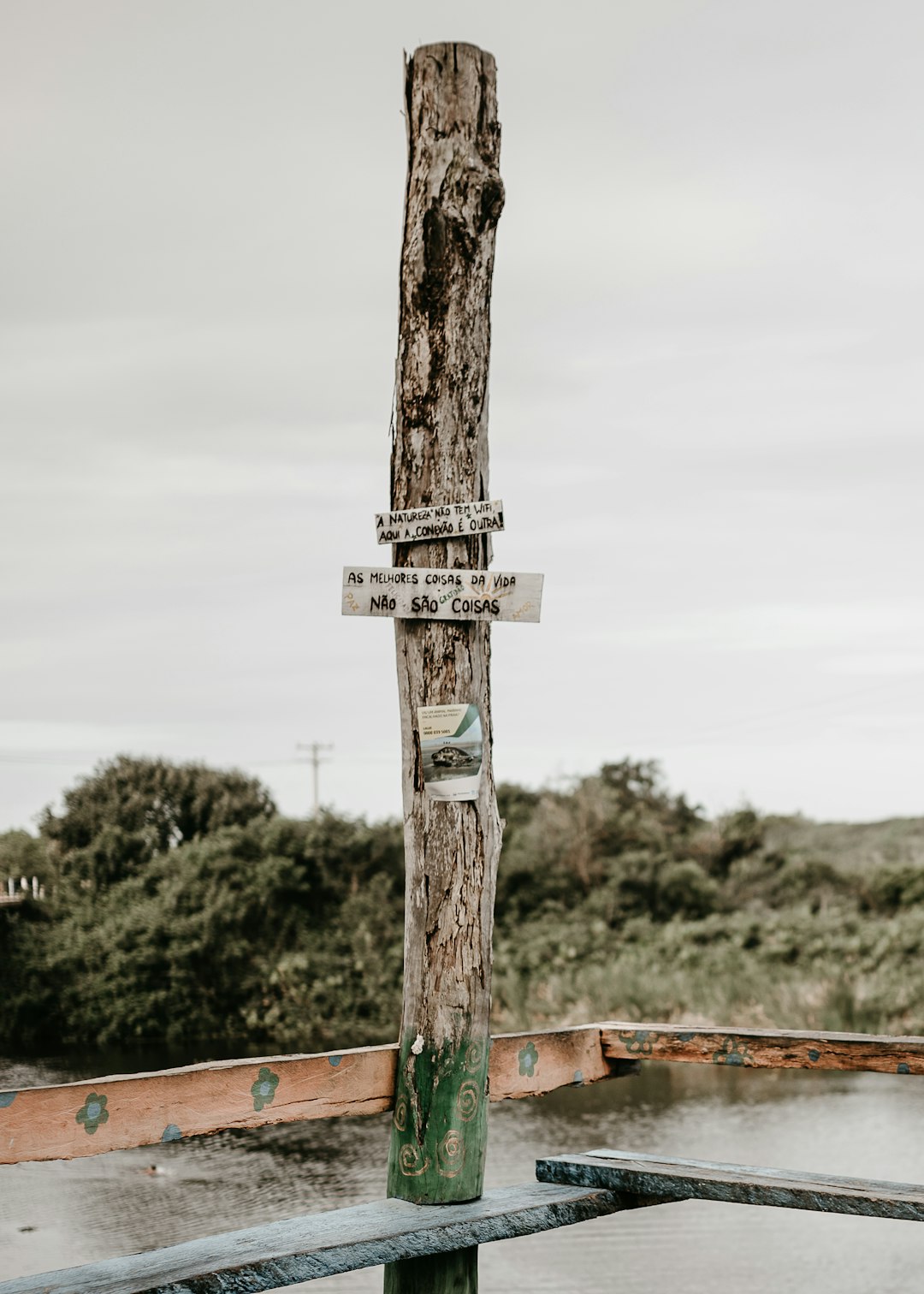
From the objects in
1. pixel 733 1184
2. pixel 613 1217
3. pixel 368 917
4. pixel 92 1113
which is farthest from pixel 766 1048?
pixel 368 917

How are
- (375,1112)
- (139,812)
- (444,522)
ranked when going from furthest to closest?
(139,812) < (444,522) < (375,1112)

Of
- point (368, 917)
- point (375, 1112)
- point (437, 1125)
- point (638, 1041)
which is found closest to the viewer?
point (375, 1112)

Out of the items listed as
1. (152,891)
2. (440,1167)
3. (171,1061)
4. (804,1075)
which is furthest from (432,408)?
(152,891)

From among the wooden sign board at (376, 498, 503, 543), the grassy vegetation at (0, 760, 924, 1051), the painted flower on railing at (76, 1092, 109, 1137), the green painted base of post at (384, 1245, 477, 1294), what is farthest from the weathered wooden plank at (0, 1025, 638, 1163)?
the grassy vegetation at (0, 760, 924, 1051)

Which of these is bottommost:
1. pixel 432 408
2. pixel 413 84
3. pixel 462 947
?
pixel 462 947

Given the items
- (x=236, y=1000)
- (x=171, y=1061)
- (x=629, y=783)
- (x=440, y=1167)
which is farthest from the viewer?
(x=629, y=783)

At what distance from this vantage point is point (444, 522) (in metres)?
3.40

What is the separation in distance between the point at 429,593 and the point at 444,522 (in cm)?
18

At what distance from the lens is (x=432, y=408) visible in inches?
136

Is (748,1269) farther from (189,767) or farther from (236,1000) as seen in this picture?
(189,767)

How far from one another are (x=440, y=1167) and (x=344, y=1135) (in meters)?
6.87

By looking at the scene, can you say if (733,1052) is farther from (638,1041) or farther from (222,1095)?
(222,1095)

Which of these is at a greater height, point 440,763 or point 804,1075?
point 440,763

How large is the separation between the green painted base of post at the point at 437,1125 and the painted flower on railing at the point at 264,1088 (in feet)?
1.26
